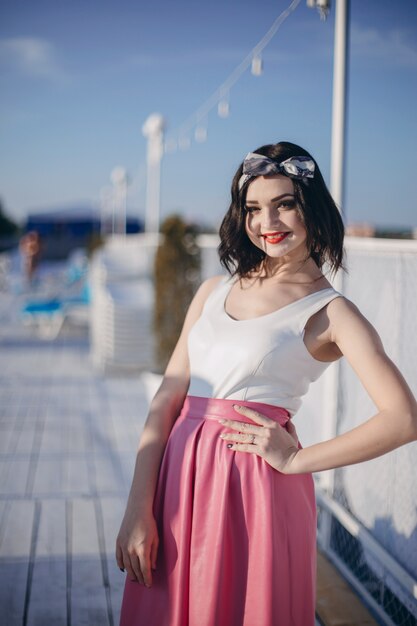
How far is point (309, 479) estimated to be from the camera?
153 centimetres

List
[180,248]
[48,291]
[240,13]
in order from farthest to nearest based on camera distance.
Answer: [48,291]
[180,248]
[240,13]

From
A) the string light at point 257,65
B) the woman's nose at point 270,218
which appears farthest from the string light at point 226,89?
the woman's nose at point 270,218

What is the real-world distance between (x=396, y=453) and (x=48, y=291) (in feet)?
41.5

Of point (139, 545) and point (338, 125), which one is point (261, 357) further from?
point (338, 125)

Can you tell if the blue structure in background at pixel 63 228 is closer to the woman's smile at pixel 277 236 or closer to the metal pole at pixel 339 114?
the metal pole at pixel 339 114

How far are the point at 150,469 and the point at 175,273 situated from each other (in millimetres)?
4558

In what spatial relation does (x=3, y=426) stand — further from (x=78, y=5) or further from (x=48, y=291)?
(x=48, y=291)

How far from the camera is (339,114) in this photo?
2613 millimetres

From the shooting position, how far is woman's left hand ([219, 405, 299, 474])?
1369 millimetres

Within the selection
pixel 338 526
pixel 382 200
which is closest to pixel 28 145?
pixel 382 200

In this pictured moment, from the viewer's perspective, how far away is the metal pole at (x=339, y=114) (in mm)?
2588

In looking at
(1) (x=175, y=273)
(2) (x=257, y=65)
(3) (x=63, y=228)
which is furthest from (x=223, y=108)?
(3) (x=63, y=228)

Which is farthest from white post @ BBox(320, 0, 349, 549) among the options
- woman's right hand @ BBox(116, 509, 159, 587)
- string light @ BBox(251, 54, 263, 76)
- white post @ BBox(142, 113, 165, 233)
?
white post @ BBox(142, 113, 165, 233)

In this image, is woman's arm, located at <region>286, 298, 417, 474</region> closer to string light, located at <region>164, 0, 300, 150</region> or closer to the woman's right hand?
the woman's right hand
